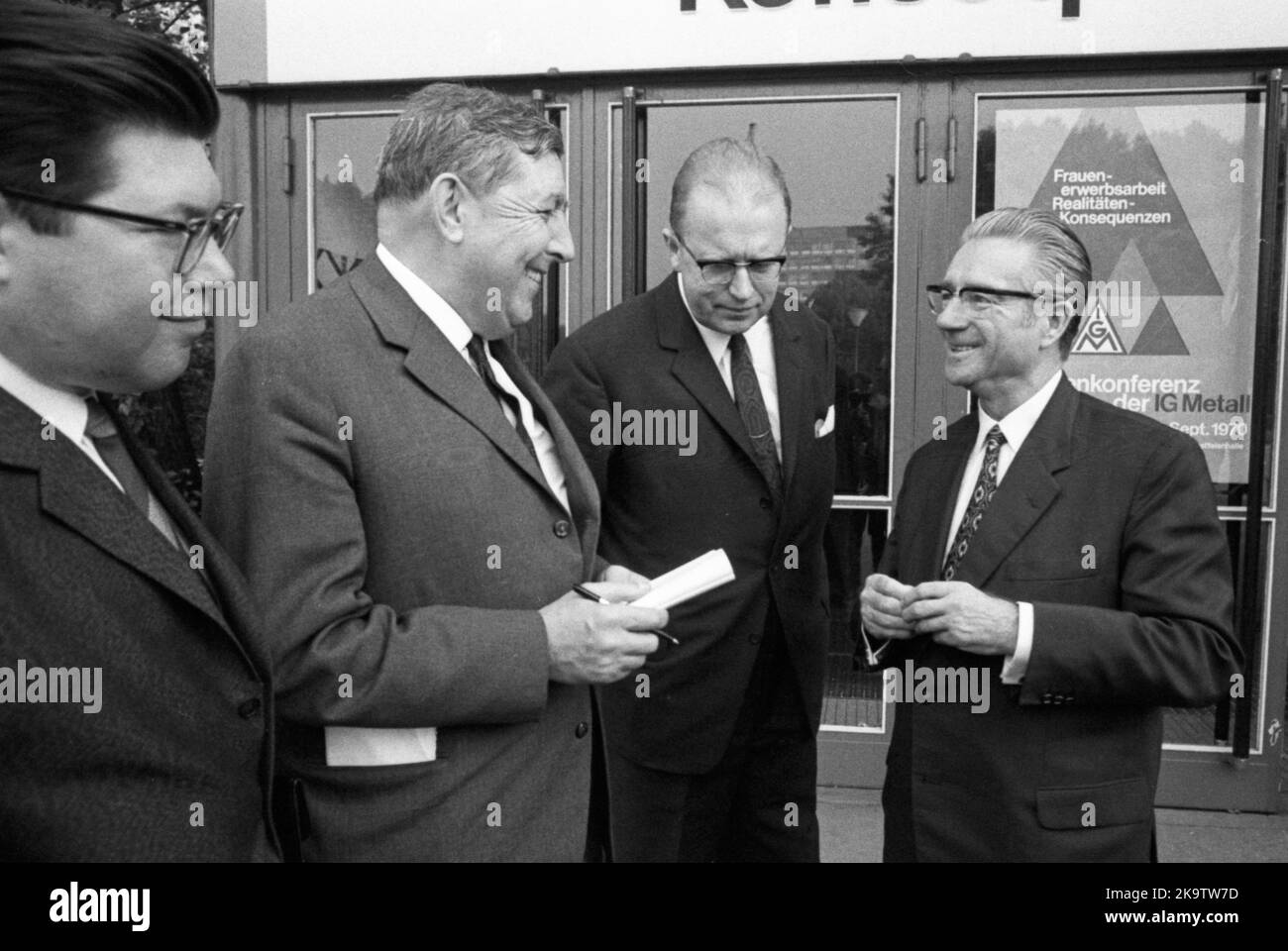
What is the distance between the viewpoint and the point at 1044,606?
2133mm

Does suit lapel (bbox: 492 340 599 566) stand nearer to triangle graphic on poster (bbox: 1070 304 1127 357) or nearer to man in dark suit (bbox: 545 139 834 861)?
man in dark suit (bbox: 545 139 834 861)

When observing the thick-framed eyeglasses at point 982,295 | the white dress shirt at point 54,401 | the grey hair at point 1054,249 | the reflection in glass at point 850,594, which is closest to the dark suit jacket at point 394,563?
the white dress shirt at point 54,401

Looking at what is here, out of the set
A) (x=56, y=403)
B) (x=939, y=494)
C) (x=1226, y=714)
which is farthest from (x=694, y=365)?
(x=1226, y=714)

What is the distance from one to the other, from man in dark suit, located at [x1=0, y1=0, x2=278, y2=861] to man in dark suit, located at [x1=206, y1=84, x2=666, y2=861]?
0.28 metres

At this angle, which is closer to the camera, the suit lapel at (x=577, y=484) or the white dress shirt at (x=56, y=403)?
the white dress shirt at (x=56, y=403)

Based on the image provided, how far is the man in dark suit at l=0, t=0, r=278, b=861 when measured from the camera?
122cm

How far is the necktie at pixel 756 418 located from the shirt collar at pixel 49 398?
1862mm

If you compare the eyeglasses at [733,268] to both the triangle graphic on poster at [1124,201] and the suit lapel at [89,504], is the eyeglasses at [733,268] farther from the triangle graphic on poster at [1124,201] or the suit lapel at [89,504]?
the triangle graphic on poster at [1124,201]

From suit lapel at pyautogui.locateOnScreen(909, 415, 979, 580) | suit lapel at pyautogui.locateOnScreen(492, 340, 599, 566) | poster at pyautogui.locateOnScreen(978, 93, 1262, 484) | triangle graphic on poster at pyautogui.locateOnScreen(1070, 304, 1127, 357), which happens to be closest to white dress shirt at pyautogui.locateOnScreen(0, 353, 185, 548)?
suit lapel at pyautogui.locateOnScreen(492, 340, 599, 566)

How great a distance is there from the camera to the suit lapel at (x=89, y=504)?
1251mm

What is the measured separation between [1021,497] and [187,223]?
1677 millimetres

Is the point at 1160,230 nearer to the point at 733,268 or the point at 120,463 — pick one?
the point at 733,268

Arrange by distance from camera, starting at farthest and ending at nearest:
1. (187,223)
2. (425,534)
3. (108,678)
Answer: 1. (425,534)
2. (187,223)
3. (108,678)
